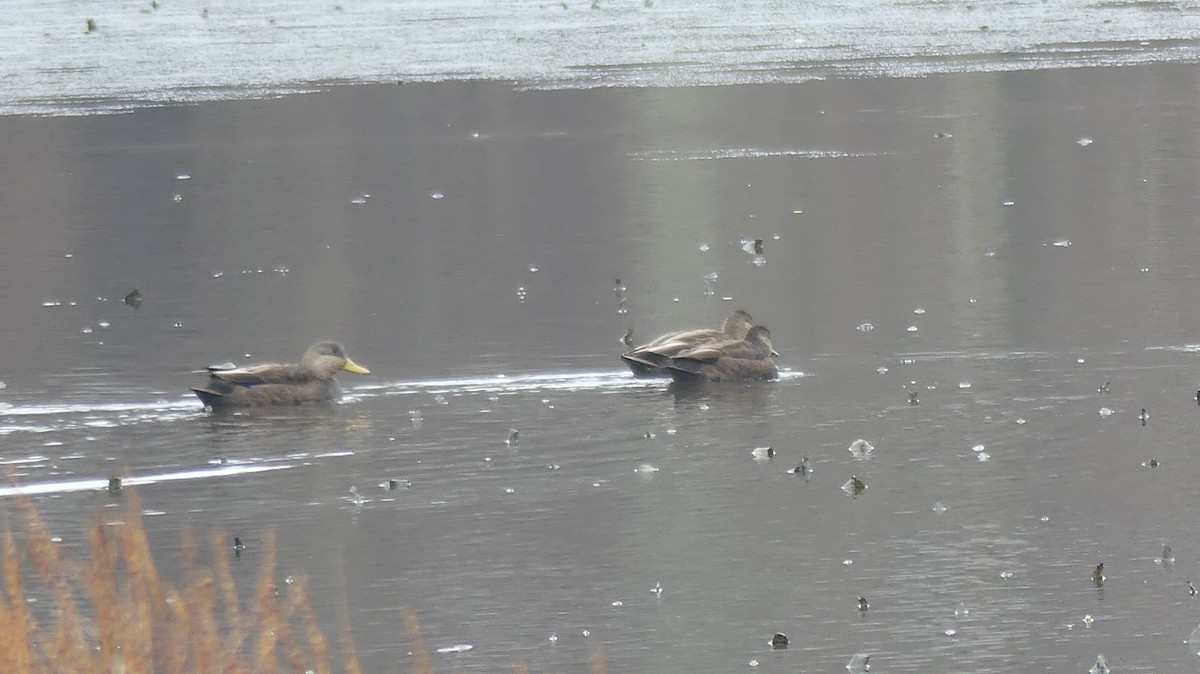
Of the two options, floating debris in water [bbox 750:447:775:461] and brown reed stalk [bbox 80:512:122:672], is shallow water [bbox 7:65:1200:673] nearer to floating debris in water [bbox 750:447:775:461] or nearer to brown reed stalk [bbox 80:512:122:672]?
floating debris in water [bbox 750:447:775:461]

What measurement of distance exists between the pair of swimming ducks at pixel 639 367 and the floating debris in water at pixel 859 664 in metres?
4.87

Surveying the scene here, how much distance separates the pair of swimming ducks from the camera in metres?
11.9

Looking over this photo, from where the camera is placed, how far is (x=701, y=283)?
15.5 metres

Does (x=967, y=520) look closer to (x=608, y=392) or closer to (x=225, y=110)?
(x=608, y=392)

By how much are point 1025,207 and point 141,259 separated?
7.16 meters

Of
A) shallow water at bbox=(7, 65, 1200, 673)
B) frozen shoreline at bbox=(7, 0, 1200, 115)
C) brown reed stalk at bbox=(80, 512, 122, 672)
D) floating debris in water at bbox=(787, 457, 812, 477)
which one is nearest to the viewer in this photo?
brown reed stalk at bbox=(80, 512, 122, 672)

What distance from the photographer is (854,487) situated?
9.80 metres

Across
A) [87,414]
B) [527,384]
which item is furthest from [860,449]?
[87,414]

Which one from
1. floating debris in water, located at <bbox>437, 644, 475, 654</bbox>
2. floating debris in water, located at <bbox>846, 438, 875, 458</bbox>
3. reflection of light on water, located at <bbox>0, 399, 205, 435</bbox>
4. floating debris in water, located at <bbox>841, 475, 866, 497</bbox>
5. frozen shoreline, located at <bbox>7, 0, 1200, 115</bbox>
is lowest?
floating debris in water, located at <bbox>437, 644, 475, 654</bbox>

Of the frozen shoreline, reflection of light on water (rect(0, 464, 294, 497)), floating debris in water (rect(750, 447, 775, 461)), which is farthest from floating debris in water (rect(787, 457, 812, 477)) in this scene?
the frozen shoreline

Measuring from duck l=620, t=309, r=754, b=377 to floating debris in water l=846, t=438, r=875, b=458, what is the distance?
2.00 m

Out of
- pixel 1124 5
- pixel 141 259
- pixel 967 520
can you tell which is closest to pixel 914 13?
pixel 1124 5

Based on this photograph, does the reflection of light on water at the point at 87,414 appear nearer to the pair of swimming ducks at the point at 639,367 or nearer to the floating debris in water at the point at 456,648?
the pair of swimming ducks at the point at 639,367

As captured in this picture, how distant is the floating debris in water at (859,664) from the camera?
7.37 m
